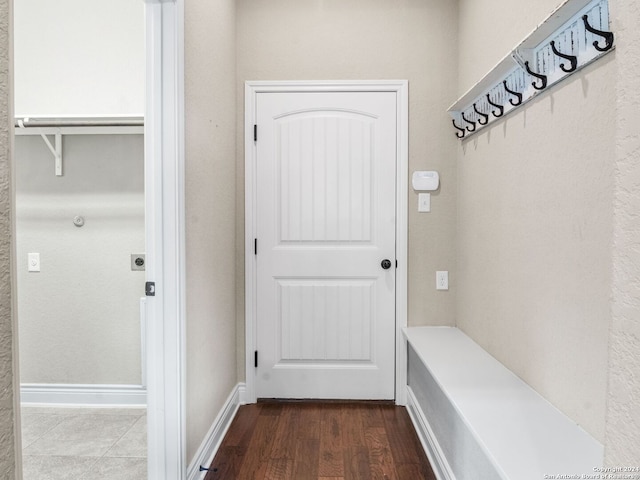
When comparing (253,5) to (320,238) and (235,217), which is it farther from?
(320,238)

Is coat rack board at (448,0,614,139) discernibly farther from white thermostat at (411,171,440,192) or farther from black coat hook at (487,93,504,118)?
white thermostat at (411,171,440,192)

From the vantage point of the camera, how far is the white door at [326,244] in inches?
101

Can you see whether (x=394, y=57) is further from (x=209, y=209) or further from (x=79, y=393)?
(x=79, y=393)

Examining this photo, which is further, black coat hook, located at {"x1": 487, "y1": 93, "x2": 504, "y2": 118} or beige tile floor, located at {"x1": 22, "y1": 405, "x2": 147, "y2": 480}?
beige tile floor, located at {"x1": 22, "y1": 405, "x2": 147, "y2": 480}

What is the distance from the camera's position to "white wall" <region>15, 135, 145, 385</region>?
2537 millimetres

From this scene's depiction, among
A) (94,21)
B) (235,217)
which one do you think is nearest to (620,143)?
(235,217)

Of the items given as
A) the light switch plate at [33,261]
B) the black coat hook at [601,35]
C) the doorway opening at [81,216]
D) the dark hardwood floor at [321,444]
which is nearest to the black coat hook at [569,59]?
the black coat hook at [601,35]

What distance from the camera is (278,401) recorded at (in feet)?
8.60

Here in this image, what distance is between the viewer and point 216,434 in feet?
6.88

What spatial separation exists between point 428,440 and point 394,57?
2.26 metres

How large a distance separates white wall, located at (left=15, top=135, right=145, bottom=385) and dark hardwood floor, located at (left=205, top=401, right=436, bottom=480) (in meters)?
0.92

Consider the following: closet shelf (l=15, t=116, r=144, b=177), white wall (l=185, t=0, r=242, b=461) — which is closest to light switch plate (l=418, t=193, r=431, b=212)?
white wall (l=185, t=0, r=242, b=461)

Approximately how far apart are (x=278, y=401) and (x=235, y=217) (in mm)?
1241

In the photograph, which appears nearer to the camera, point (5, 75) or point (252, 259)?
point (5, 75)
